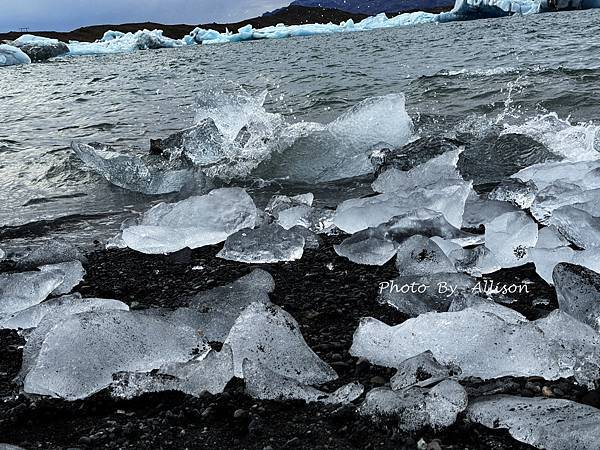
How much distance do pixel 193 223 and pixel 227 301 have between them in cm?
90

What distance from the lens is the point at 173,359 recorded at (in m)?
1.37

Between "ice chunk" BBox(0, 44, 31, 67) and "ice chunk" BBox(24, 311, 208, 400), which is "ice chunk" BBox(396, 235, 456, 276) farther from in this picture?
"ice chunk" BBox(0, 44, 31, 67)

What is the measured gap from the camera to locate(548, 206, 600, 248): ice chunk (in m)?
2.02

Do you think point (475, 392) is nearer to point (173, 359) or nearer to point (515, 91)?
point (173, 359)

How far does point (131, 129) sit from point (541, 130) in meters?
4.41

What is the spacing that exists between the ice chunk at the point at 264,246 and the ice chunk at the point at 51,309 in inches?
24.0

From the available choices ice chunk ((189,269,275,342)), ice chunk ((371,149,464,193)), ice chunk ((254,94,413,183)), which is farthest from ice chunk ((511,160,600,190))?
ice chunk ((189,269,275,342))

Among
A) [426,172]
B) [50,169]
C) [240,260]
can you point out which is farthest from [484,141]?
[50,169]

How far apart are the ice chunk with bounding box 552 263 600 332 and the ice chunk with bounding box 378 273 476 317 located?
0.81 ft

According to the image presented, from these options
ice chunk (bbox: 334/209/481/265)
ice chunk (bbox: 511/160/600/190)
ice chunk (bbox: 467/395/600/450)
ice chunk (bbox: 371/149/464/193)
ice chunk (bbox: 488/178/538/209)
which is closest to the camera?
ice chunk (bbox: 467/395/600/450)

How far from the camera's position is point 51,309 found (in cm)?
168

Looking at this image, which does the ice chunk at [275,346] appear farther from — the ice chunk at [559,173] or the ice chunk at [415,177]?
the ice chunk at [559,173]

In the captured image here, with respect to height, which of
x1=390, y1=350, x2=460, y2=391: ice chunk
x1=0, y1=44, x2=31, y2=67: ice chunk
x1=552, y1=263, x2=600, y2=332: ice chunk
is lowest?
x1=390, y1=350, x2=460, y2=391: ice chunk

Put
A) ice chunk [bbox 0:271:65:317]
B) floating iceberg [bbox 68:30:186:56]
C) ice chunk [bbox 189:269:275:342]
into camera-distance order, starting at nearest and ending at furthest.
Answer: ice chunk [bbox 189:269:275:342], ice chunk [bbox 0:271:65:317], floating iceberg [bbox 68:30:186:56]
